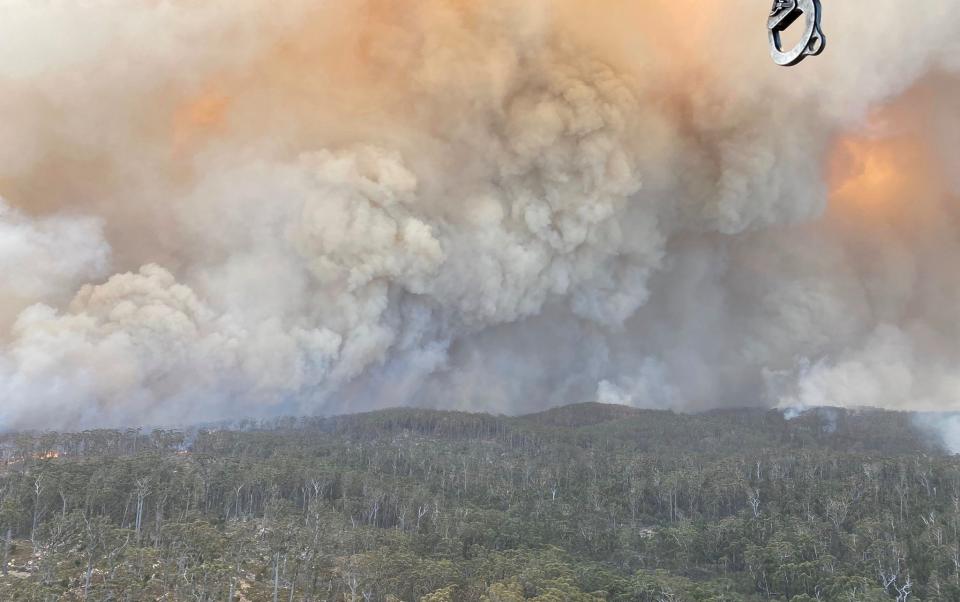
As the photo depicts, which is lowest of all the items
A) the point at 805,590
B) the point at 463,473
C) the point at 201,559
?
the point at 805,590

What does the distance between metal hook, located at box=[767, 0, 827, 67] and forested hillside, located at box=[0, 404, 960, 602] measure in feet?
156

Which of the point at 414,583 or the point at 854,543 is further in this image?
the point at 854,543

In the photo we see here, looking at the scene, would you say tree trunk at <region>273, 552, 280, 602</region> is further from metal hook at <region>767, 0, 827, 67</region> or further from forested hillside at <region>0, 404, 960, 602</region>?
metal hook at <region>767, 0, 827, 67</region>

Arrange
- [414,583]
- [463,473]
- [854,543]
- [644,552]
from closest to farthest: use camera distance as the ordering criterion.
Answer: [414,583] → [854,543] → [644,552] → [463,473]

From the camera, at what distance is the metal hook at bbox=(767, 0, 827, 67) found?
722 cm

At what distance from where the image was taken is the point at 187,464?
3880 inches

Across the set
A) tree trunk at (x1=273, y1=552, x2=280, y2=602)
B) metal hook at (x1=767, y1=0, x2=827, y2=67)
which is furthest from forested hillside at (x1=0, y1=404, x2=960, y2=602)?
metal hook at (x1=767, y1=0, x2=827, y2=67)

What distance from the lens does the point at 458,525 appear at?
81.4m

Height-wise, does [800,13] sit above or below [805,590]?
above

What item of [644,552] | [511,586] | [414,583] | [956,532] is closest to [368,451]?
[644,552]

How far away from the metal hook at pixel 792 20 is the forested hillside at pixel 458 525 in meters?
47.4

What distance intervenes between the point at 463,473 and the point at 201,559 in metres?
67.8

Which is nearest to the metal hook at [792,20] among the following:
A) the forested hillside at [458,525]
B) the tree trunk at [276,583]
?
the forested hillside at [458,525]

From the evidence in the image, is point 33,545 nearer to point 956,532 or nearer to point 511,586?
point 511,586
